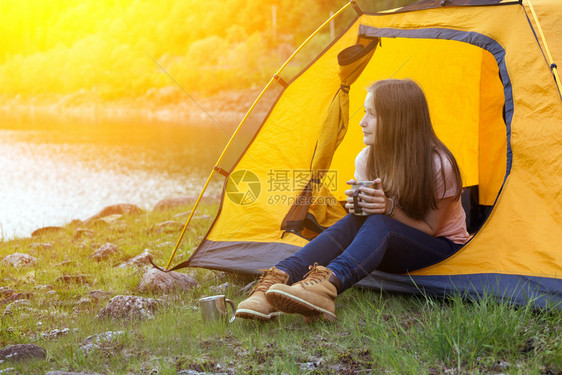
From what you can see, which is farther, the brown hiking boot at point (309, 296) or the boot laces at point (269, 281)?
the boot laces at point (269, 281)

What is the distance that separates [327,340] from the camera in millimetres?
2475

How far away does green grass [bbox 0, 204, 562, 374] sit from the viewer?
2152mm

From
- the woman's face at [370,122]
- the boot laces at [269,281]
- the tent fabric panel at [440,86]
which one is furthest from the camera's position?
the tent fabric panel at [440,86]

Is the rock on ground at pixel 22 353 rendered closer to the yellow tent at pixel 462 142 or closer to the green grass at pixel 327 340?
the green grass at pixel 327 340

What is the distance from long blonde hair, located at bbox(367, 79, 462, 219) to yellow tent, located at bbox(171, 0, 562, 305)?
34 centimetres

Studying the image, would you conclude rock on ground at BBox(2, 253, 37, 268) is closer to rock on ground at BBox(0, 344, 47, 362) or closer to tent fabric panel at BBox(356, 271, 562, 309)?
rock on ground at BBox(0, 344, 47, 362)

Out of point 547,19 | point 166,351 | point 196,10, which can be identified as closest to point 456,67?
point 547,19

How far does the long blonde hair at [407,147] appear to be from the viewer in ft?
9.20

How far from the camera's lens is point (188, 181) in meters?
14.4

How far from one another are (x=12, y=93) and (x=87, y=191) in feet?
173

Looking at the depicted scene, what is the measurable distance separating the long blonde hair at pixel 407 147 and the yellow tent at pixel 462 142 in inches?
13.5

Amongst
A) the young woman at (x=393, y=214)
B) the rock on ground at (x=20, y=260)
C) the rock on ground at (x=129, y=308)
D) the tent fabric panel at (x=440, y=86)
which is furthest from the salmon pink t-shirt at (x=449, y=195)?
the rock on ground at (x=20, y=260)

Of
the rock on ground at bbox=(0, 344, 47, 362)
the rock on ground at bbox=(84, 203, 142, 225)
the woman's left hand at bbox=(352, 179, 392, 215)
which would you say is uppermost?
the woman's left hand at bbox=(352, 179, 392, 215)

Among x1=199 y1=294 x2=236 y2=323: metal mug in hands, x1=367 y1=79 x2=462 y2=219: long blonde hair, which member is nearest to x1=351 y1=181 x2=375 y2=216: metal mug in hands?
x1=367 y1=79 x2=462 y2=219: long blonde hair
